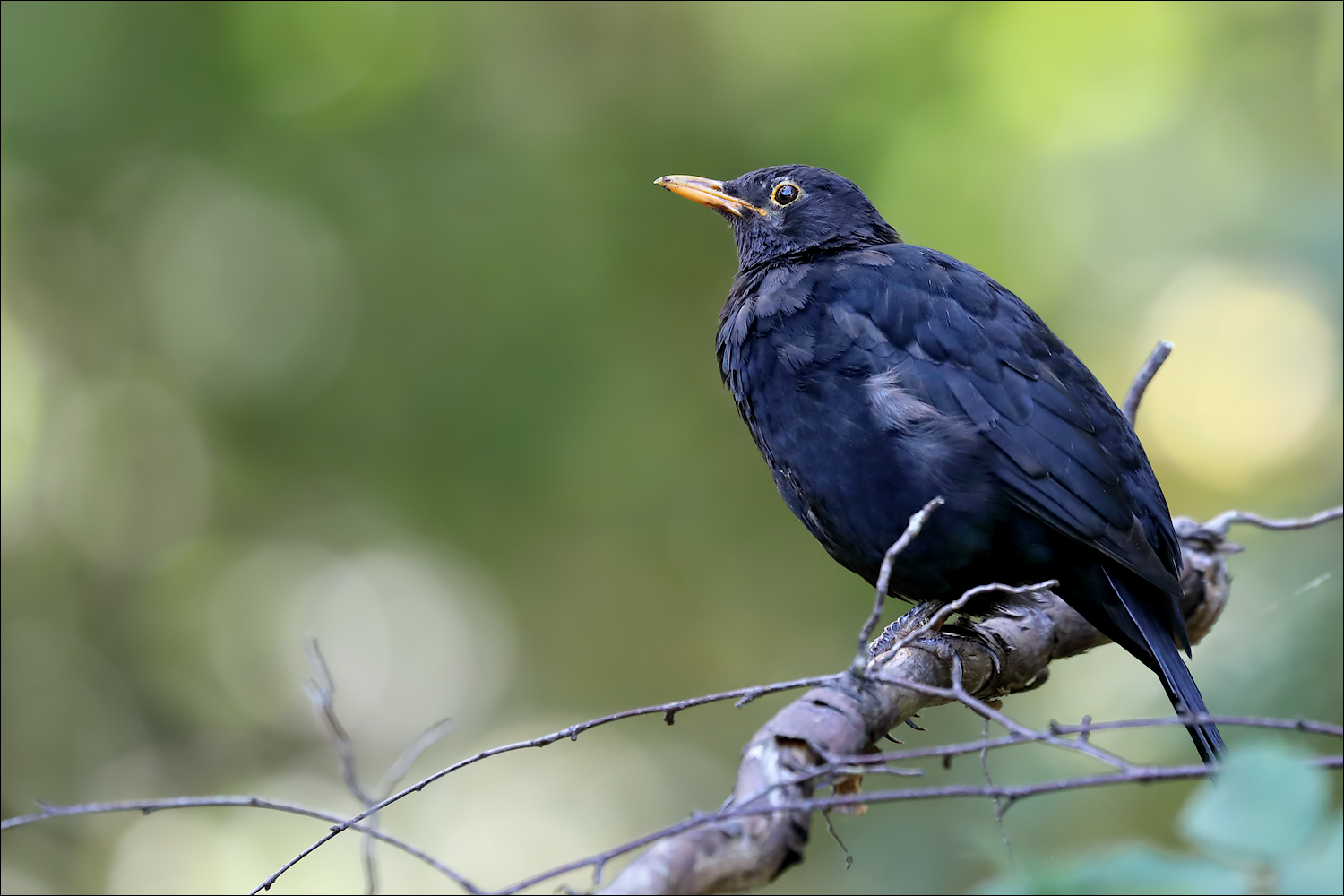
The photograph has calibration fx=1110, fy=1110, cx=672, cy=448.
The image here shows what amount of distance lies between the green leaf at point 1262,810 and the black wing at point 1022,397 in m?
2.10

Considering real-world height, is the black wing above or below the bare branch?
above

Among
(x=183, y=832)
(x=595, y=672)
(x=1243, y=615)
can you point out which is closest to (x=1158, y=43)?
(x=1243, y=615)

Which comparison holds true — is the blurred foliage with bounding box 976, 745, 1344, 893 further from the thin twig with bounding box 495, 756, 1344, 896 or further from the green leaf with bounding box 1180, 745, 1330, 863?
the thin twig with bounding box 495, 756, 1344, 896

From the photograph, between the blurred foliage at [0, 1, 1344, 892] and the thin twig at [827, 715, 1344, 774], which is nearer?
the thin twig at [827, 715, 1344, 774]

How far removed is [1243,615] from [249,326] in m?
6.72

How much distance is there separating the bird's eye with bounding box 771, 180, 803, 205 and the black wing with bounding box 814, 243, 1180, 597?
73 centimetres

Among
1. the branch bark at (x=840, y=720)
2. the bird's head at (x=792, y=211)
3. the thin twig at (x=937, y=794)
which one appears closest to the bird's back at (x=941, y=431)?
the branch bark at (x=840, y=720)

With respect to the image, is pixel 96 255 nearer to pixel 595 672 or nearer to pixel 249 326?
pixel 249 326

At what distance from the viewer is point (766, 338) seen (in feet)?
11.1

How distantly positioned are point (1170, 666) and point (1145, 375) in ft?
4.70

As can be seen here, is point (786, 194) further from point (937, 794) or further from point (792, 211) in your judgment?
point (937, 794)

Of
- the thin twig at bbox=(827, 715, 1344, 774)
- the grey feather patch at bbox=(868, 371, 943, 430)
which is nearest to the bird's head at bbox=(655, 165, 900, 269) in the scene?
the grey feather patch at bbox=(868, 371, 943, 430)

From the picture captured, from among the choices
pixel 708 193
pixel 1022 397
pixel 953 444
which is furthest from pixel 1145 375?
pixel 708 193

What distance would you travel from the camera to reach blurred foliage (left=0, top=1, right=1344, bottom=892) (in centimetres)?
725
